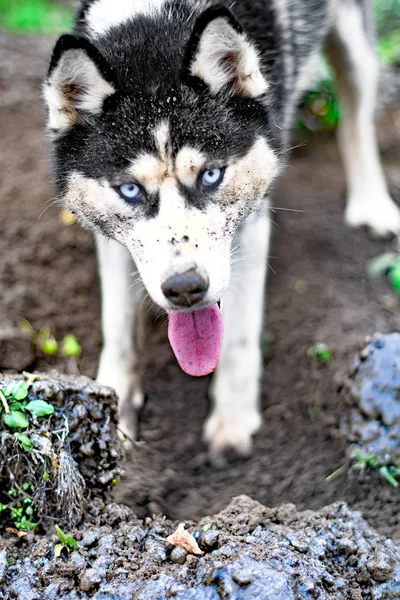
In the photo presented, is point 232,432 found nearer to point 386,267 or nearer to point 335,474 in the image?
point 335,474

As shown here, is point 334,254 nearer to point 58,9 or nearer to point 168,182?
point 168,182

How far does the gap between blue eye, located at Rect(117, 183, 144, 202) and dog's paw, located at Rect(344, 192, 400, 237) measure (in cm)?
235

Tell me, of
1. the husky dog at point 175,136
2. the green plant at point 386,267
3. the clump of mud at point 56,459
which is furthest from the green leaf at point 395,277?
the clump of mud at point 56,459

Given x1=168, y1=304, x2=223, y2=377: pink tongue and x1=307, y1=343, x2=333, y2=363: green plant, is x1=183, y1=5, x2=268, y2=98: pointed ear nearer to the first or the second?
x1=168, y1=304, x2=223, y2=377: pink tongue

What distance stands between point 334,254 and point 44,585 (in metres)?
2.71

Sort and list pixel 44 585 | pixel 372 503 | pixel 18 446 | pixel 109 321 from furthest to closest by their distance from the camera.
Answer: pixel 109 321 < pixel 372 503 < pixel 18 446 < pixel 44 585

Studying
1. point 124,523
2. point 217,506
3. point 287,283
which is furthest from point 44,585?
point 287,283

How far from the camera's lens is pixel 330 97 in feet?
17.3

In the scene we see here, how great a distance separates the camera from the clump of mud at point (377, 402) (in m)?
2.75

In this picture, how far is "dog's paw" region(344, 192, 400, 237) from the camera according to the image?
173 inches

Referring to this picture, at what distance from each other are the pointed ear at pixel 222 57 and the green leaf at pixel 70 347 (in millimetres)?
1565

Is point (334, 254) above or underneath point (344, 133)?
underneath

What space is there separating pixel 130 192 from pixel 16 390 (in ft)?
2.58

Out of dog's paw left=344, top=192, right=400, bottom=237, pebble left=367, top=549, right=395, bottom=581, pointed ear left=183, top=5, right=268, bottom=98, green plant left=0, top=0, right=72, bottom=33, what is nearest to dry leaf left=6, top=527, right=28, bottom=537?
pebble left=367, top=549, right=395, bottom=581
